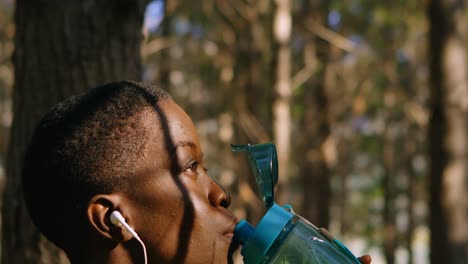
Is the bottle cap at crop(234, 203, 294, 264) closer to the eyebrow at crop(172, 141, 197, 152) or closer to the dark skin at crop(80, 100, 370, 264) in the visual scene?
the dark skin at crop(80, 100, 370, 264)

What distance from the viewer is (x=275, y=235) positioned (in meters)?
1.91

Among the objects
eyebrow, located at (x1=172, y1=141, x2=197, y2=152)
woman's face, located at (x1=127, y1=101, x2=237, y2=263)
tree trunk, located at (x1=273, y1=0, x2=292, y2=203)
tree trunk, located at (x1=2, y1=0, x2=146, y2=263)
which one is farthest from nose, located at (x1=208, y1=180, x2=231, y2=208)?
tree trunk, located at (x1=273, y1=0, x2=292, y2=203)

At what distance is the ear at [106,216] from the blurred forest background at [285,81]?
1102 mm

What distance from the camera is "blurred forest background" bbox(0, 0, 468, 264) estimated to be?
10.2ft

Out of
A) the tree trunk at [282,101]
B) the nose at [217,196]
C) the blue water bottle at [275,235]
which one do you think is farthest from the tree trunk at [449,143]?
the nose at [217,196]

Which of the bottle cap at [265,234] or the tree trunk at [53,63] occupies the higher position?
the tree trunk at [53,63]

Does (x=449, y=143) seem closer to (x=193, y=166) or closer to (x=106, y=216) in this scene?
(x=193, y=166)

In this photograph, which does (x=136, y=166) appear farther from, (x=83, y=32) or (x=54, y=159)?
(x=83, y=32)

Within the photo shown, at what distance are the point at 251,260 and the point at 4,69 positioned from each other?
15473 mm

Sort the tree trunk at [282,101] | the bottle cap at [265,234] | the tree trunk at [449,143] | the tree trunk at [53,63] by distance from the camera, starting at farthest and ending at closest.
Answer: the tree trunk at [282,101], the tree trunk at [449,143], the tree trunk at [53,63], the bottle cap at [265,234]

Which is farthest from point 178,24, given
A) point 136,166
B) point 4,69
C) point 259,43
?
Result: point 136,166

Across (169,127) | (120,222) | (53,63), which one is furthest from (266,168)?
(53,63)

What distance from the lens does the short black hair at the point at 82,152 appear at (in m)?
2.01

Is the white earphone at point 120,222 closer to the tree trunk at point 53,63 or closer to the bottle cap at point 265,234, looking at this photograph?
the bottle cap at point 265,234
